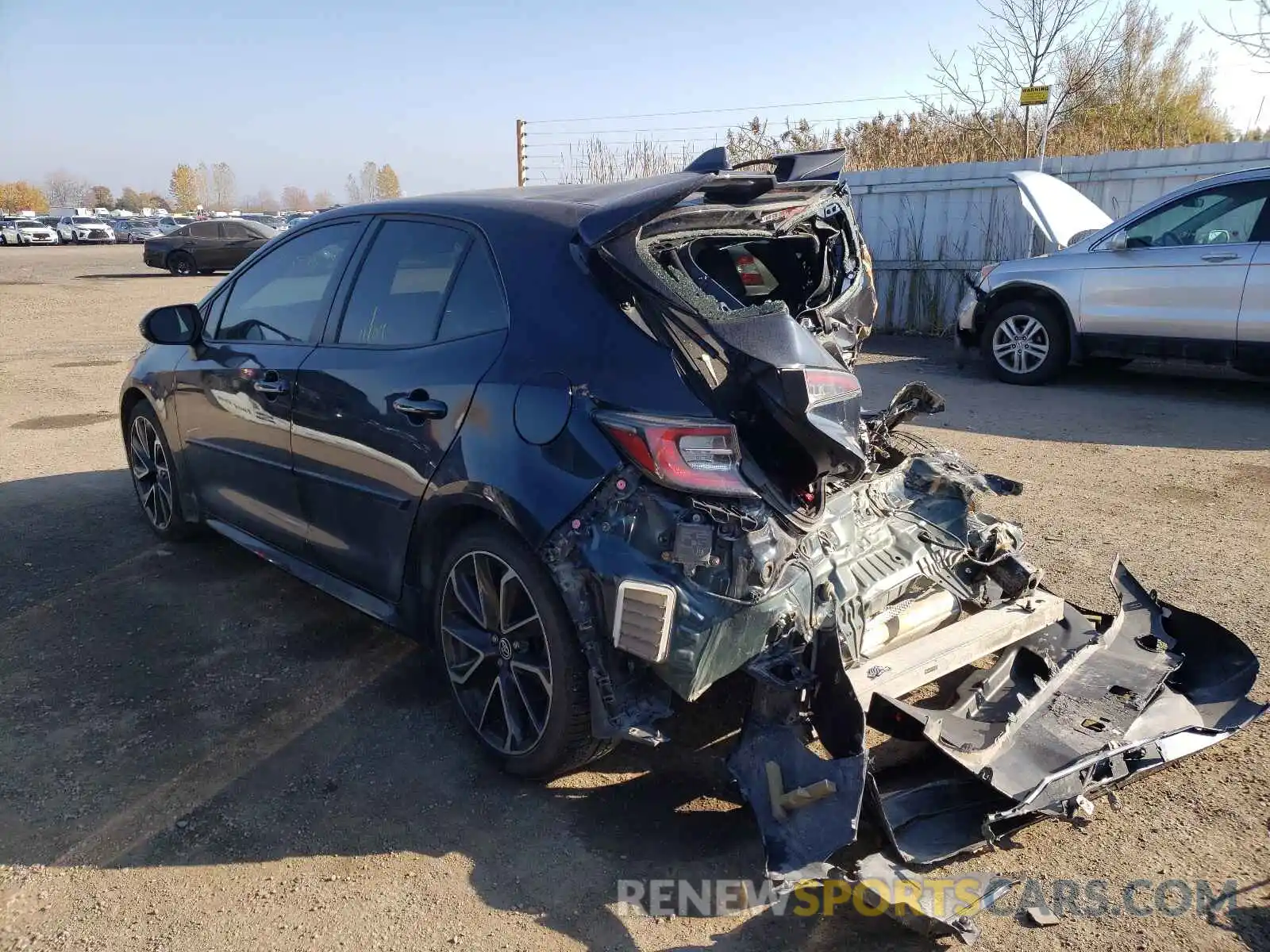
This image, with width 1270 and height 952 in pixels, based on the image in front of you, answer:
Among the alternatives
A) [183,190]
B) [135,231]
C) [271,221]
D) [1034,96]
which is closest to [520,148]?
[1034,96]

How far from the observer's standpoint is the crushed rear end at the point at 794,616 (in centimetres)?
252

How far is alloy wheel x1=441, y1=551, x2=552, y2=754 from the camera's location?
295 cm

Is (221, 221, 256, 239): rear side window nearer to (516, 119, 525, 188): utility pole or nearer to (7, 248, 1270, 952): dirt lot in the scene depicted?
(516, 119, 525, 188): utility pole

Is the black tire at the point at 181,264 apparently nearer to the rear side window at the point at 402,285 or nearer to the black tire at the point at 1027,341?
the black tire at the point at 1027,341

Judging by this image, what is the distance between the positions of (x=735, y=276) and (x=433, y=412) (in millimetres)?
1256

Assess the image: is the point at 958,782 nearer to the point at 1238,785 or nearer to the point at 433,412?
the point at 1238,785

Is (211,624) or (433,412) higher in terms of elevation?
(433,412)

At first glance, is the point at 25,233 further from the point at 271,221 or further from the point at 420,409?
the point at 420,409

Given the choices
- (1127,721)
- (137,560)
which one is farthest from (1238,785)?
(137,560)

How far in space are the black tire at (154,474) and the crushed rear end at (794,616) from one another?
3.24 meters

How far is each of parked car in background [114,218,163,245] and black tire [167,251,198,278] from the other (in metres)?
26.3

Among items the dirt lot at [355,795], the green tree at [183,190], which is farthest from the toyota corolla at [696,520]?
the green tree at [183,190]

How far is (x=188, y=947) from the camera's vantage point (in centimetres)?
242

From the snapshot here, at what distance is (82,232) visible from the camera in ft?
159
